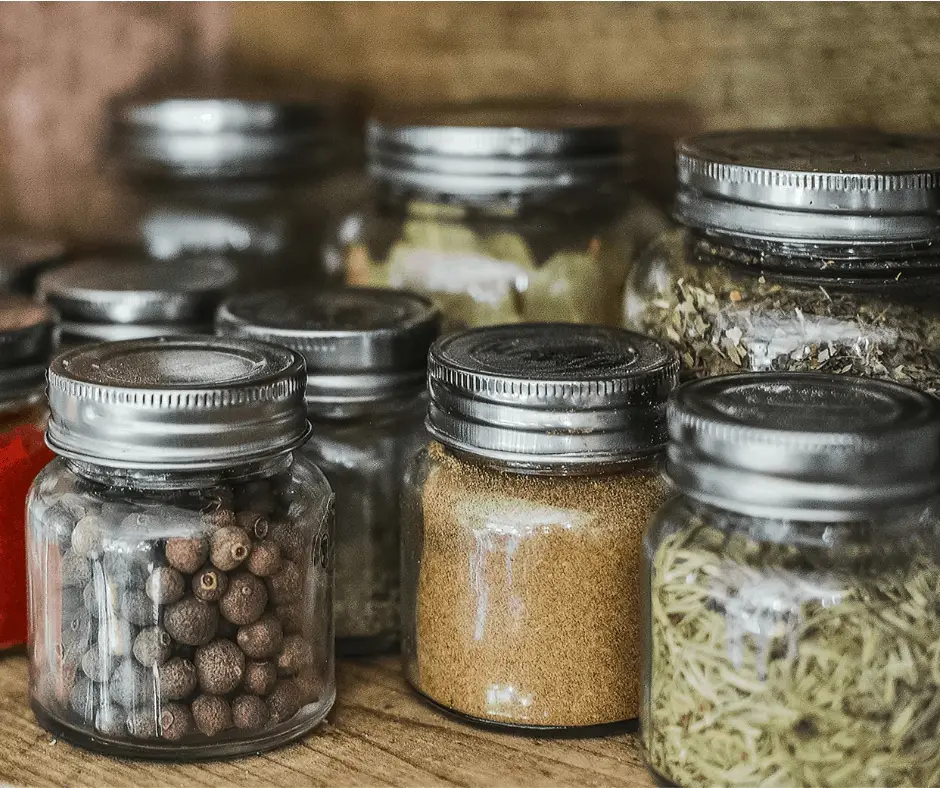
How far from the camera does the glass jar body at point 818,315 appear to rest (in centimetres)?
87

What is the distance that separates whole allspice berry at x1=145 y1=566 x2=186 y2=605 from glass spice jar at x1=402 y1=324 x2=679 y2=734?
17 centimetres

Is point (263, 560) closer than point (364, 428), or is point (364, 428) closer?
point (263, 560)

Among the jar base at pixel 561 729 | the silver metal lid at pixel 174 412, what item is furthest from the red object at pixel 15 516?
the jar base at pixel 561 729

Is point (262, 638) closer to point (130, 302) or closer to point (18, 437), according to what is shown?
point (18, 437)

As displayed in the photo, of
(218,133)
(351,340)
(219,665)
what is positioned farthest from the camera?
(218,133)

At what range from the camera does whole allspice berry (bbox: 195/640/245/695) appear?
83cm

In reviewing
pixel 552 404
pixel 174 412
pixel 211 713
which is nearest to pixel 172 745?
pixel 211 713

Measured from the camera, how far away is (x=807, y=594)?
28.9 inches

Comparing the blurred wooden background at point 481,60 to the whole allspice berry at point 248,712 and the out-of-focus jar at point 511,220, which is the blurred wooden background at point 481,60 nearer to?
the out-of-focus jar at point 511,220

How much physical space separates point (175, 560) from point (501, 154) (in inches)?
17.8

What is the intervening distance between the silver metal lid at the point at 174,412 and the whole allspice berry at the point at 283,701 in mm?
145

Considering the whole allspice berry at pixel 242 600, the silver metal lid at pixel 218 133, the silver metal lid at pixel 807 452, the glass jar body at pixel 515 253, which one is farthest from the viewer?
the silver metal lid at pixel 218 133

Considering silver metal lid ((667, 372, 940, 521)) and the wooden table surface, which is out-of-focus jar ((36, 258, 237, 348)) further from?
silver metal lid ((667, 372, 940, 521))

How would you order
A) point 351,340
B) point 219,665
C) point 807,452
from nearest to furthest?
1. point 807,452
2. point 219,665
3. point 351,340
